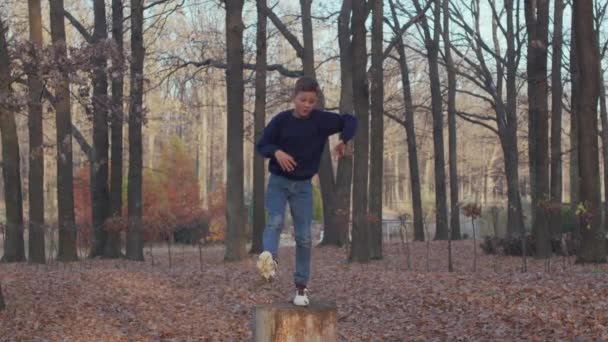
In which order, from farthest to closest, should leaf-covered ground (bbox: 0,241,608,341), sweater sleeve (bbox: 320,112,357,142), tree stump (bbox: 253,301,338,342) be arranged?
1. leaf-covered ground (bbox: 0,241,608,341)
2. sweater sleeve (bbox: 320,112,357,142)
3. tree stump (bbox: 253,301,338,342)

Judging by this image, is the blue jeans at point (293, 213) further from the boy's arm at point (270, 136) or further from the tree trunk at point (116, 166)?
the tree trunk at point (116, 166)

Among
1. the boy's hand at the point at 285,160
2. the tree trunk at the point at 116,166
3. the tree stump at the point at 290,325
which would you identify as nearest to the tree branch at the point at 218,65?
the tree trunk at the point at 116,166

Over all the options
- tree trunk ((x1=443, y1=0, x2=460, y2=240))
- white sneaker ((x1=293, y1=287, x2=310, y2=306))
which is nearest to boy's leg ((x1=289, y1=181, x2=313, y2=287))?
white sneaker ((x1=293, y1=287, x2=310, y2=306))

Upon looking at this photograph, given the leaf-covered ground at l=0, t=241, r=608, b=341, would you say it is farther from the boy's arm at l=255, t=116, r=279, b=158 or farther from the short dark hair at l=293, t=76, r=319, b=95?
the short dark hair at l=293, t=76, r=319, b=95

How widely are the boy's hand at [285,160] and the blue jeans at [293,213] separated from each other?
25cm

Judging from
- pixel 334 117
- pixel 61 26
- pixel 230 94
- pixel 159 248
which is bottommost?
pixel 159 248

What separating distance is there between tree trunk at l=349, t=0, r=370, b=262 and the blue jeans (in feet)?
40.9

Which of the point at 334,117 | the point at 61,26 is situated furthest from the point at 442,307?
the point at 61,26

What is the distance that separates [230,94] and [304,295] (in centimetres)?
1468

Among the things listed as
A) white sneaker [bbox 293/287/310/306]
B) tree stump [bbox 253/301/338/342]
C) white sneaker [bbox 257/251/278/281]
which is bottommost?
tree stump [bbox 253/301/338/342]

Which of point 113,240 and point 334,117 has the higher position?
point 334,117

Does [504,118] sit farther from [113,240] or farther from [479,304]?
[479,304]

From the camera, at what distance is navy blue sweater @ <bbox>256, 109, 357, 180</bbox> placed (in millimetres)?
6121

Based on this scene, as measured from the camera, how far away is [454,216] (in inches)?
1312
